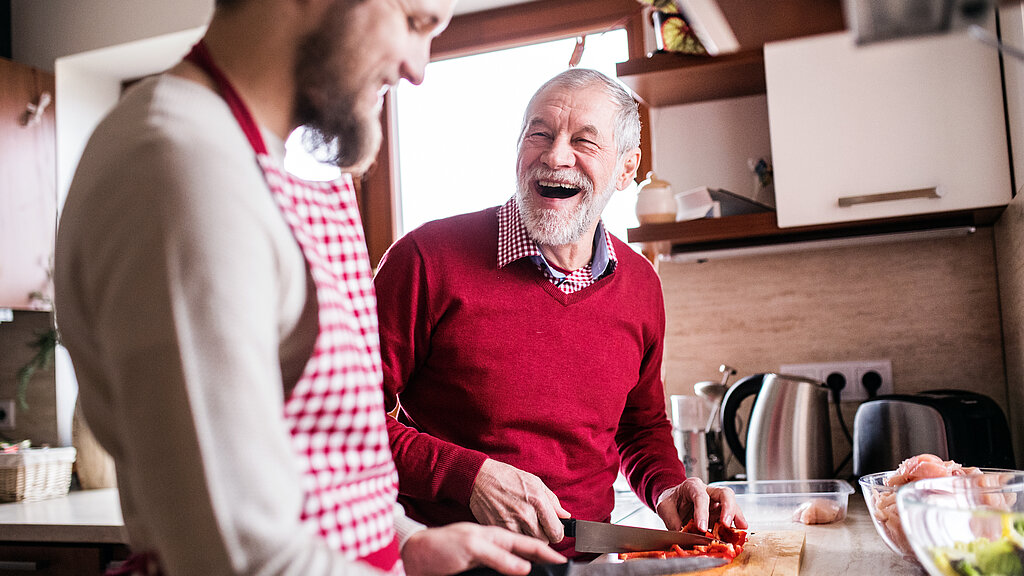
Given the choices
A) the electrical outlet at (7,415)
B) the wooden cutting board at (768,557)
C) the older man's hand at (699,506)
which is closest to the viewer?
the wooden cutting board at (768,557)

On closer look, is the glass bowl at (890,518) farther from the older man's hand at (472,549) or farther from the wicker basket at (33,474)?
the wicker basket at (33,474)

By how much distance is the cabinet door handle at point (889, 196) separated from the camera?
Answer: 5.46ft

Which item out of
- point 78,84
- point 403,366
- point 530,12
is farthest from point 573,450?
point 78,84

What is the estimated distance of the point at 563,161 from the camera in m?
1.45

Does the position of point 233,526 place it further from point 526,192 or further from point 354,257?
point 526,192

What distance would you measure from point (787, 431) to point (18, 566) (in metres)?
1.76

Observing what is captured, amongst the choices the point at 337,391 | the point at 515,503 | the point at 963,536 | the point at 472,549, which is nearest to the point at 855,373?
the point at 515,503

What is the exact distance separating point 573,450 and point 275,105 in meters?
0.91

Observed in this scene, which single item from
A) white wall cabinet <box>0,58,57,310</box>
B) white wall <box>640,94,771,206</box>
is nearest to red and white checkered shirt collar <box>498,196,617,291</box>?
white wall <box>640,94,771,206</box>

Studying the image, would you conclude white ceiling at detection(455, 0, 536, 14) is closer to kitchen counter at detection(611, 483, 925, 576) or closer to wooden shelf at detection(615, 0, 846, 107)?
wooden shelf at detection(615, 0, 846, 107)

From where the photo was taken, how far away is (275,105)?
2.11ft

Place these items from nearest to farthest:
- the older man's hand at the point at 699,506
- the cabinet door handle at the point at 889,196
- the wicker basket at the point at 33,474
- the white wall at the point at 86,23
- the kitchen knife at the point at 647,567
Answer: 1. the kitchen knife at the point at 647,567
2. the older man's hand at the point at 699,506
3. the cabinet door handle at the point at 889,196
4. the wicker basket at the point at 33,474
5. the white wall at the point at 86,23

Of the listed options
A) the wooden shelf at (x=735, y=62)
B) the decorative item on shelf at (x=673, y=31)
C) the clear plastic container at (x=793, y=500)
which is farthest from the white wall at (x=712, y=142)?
the clear plastic container at (x=793, y=500)

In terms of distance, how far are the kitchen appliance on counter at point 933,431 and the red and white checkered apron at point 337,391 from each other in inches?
49.8
